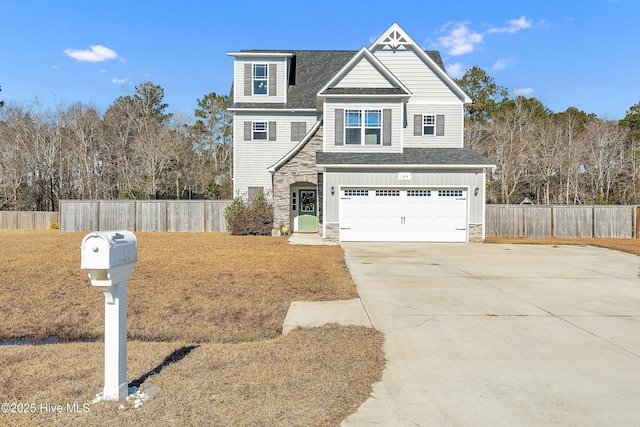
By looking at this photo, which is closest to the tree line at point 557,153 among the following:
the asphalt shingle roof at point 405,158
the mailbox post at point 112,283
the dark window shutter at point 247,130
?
the asphalt shingle roof at point 405,158

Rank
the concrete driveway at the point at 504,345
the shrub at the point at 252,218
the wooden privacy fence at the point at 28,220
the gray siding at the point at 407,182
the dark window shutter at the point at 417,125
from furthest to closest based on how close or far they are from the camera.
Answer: the wooden privacy fence at the point at 28,220 → the dark window shutter at the point at 417,125 → the shrub at the point at 252,218 → the gray siding at the point at 407,182 → the concrete driveway at the point at 504,345

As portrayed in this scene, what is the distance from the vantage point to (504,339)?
5.41 m

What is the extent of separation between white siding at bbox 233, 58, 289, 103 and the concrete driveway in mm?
14106

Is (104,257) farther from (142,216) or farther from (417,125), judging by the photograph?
(142,216)

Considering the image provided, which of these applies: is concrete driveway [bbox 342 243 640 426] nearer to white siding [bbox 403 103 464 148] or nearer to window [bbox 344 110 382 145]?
window [bbox 344 110 382 145]

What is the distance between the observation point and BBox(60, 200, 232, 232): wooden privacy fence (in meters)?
23.4

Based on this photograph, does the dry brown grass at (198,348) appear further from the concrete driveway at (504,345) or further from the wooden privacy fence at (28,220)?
the wooden privacy fence at (28,220)

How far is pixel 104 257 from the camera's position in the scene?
126 inches

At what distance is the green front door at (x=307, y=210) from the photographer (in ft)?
71.0

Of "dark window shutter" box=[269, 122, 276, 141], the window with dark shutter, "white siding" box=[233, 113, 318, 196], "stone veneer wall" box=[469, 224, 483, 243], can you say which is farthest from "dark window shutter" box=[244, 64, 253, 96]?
"stone veneer wall" box=[469, 224, 483, 243]

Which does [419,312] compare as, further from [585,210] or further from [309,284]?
[585,210]

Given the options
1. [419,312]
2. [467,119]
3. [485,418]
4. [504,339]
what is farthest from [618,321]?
[467,119]

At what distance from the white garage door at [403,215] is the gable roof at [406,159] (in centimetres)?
111

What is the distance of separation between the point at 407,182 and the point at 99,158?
97.5 feet
